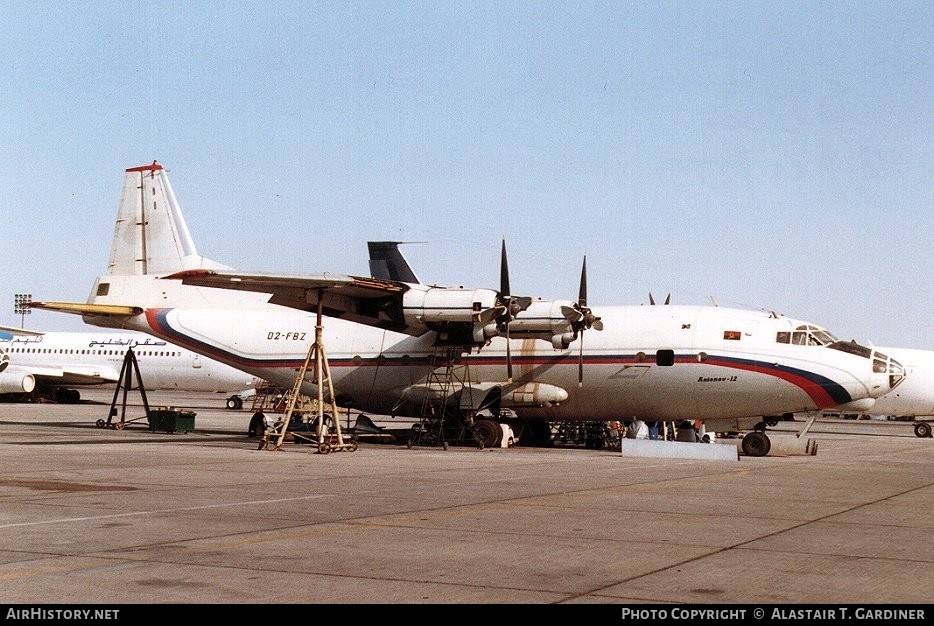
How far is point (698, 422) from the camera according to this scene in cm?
3206

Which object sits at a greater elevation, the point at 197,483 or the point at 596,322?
the point at 596,322

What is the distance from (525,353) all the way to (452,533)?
65.7 feet

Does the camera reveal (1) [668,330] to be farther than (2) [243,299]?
No

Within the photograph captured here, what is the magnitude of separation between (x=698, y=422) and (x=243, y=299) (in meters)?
17.0

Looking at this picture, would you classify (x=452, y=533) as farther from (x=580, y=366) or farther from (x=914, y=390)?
(x=914, y=390)

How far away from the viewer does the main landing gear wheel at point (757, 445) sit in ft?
93.0

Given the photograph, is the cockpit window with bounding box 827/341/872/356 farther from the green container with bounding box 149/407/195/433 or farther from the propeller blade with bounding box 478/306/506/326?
the green container with bounding box 149/407/195/433

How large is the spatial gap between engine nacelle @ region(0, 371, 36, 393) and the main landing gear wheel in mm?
49296

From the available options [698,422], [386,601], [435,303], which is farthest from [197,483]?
[698,422]

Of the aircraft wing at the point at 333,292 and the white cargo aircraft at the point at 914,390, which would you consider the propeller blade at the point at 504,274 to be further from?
the white cargo aircraft at the point at 914,390

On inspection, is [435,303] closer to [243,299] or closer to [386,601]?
[243,299]

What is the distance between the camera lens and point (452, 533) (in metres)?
11.4

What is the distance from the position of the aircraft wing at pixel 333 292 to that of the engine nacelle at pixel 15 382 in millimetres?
39025
